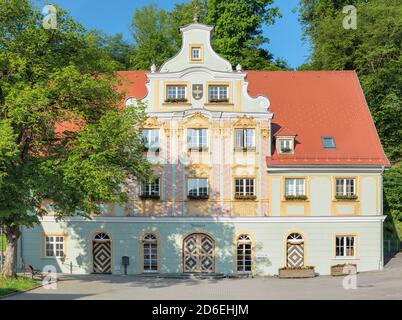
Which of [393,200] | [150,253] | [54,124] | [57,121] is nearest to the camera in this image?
[57,121]

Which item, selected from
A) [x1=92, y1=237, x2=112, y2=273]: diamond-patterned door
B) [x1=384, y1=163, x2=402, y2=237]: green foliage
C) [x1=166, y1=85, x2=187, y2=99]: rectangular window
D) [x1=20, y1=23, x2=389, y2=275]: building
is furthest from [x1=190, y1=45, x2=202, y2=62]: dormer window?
[x1=384, y1=163, x2=402, y2=237]: green foliage

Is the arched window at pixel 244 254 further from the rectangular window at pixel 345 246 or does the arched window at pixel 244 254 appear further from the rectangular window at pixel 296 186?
the rectangular window at pixel 345 246

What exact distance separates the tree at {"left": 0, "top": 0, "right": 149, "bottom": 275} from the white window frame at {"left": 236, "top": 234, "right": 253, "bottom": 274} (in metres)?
8.80

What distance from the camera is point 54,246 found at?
3862 cm

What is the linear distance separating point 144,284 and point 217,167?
8422 millimetres

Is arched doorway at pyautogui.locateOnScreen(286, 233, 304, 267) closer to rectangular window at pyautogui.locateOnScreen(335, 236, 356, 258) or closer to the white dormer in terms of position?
rectangular window at pyautogui.locateOnScreen(335, 236, 356, 258)

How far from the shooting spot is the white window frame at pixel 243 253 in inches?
1500

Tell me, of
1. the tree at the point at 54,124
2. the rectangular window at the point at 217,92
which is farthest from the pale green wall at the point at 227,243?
the tree at the point at 54,124

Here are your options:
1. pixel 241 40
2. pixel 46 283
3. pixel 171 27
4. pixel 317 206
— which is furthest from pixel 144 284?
pixel 171 27

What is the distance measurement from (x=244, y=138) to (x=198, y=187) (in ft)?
11.8

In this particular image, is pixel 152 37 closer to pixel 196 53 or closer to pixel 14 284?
pixel 196 53

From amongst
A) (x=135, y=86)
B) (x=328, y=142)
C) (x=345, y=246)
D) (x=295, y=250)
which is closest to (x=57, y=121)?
(x=135, y=86)

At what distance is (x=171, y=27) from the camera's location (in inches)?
2608

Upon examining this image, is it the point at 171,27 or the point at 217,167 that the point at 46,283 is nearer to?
the point at 217,167
